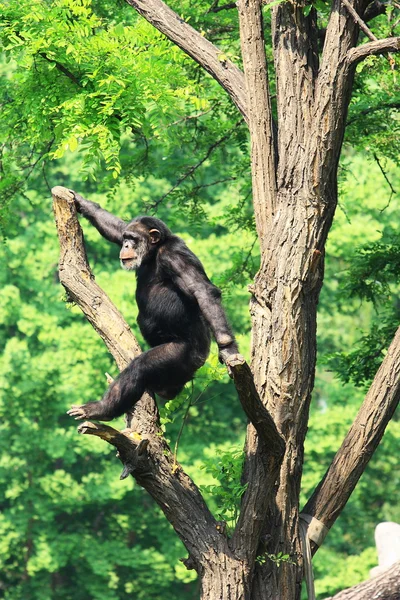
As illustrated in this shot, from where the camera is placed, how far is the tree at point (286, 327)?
20.8 ft

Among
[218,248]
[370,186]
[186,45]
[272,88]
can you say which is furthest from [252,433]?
[370,186]

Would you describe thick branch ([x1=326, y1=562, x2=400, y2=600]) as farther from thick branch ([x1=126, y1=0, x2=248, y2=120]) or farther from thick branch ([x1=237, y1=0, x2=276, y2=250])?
thick branch ([x1=126, y1=0, x2=248, y2=120])

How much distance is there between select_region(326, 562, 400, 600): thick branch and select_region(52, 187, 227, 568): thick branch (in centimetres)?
101

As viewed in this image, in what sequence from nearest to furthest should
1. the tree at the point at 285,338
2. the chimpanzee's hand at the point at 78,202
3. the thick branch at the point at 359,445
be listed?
the tree at the point at 285,338 → the thick branch at the point at 359,445 → the chimpanzee's hand at the point at 78,202

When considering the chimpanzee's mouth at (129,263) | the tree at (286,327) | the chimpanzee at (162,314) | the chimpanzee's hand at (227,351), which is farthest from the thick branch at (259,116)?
the chimpanzee's hand at (227,351)

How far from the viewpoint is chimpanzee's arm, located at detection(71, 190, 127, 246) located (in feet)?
25.6

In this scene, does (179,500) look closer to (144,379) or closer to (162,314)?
(144,379)

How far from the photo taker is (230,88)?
755 centimetres

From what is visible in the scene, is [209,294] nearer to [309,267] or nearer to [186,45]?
[309,267]

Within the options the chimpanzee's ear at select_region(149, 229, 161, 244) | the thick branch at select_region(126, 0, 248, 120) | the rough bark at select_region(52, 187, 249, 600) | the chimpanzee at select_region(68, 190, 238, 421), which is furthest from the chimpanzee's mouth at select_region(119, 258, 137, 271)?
the thick branch at select_region(126, 0, 248, 120)

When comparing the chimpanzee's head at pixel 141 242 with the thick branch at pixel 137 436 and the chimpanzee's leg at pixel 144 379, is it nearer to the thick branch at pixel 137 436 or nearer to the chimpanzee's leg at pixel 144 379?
the thick branch at pixel 137 436

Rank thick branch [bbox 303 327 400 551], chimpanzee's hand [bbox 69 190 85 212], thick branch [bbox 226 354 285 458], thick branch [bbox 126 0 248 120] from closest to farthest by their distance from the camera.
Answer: thick branch [bbox 226 354 285 458] < thick branch [bbox 303 327 400 551] < thick branch [bbox 126 0 248 120] < chimpanzee's hand [bbox 69 190 85 212]

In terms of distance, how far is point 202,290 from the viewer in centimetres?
664

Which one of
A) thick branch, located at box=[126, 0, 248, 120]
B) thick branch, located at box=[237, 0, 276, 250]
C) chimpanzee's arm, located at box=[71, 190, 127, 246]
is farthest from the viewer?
chimpanzee's arm, located at box=[71, 190, 127, 246]
